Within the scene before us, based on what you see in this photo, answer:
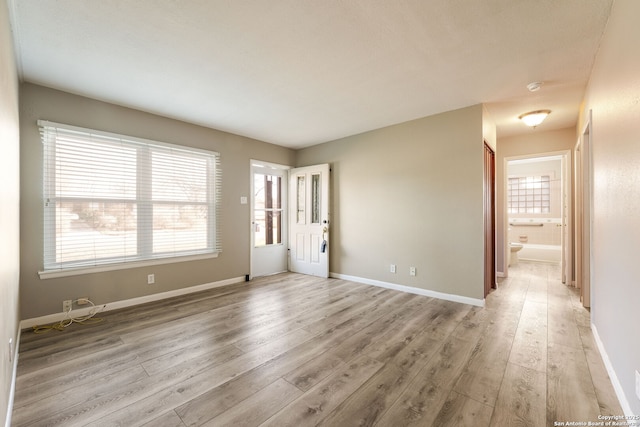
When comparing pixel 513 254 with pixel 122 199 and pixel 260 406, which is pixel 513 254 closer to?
pixel 260 406

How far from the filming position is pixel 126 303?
A: 3346 millimetres

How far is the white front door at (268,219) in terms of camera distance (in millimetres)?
4918

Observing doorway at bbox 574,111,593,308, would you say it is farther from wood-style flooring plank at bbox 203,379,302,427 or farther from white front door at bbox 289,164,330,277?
white front door at bbox 289,164,330,277

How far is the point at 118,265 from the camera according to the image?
10.8 ft

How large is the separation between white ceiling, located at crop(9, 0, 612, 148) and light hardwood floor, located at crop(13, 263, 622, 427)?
2.57m

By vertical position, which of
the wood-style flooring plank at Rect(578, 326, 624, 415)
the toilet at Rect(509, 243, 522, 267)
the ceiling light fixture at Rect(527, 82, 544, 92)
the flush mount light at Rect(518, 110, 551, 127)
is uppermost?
the ceiling light fixture at Rect(527, 82, 544, 92)

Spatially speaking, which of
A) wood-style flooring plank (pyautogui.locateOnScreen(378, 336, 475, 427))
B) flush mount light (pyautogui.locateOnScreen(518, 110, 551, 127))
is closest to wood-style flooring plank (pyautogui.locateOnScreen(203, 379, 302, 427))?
wood-style flooring plank (pyautogui.locateOnScreen(378, 336, 475, 427))

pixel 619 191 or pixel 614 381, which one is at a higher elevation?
pixel 619 191

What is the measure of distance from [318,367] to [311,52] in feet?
8.54

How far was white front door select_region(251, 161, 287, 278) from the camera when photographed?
16.1 feet

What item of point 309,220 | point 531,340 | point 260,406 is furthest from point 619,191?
point 309,220

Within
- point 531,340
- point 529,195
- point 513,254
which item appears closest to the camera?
point 531,340

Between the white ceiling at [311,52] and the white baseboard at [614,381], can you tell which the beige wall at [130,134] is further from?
the white baseboard at [614,381]

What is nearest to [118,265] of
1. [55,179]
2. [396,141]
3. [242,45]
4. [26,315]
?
[26,315]
